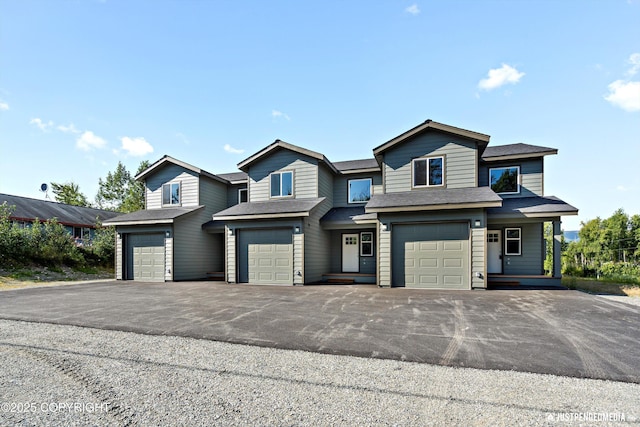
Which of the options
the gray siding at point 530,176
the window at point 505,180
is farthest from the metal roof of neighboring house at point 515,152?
the window at point 505,180

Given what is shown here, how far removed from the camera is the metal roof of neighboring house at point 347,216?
1259cm

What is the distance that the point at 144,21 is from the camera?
9984mm

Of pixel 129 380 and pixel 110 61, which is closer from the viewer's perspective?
pixel 129 380

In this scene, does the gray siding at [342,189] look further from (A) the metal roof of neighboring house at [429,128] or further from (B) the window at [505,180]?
(B) the window at [505,180]

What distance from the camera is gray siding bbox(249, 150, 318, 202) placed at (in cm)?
1355

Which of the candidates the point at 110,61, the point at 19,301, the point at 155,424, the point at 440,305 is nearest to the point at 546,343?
the point at 440,305

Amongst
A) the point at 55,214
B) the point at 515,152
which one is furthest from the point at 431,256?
the point at 55,214

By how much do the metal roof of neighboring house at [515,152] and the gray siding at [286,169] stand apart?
746 cm

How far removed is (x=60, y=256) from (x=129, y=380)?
60.0 feet

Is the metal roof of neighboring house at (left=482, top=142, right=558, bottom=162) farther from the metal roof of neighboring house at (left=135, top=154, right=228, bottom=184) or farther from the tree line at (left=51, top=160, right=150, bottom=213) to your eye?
the tree line at (left=51, top=160, right=150, bottom=213)

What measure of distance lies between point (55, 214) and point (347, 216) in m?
26.7

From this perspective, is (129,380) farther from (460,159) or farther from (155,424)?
(460,159)

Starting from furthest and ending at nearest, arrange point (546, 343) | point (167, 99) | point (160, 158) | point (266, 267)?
point (160, 158)
point (167, 99)
point (266, 267)
point (546, 343)

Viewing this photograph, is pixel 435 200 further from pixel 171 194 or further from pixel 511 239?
pixel 171 194
